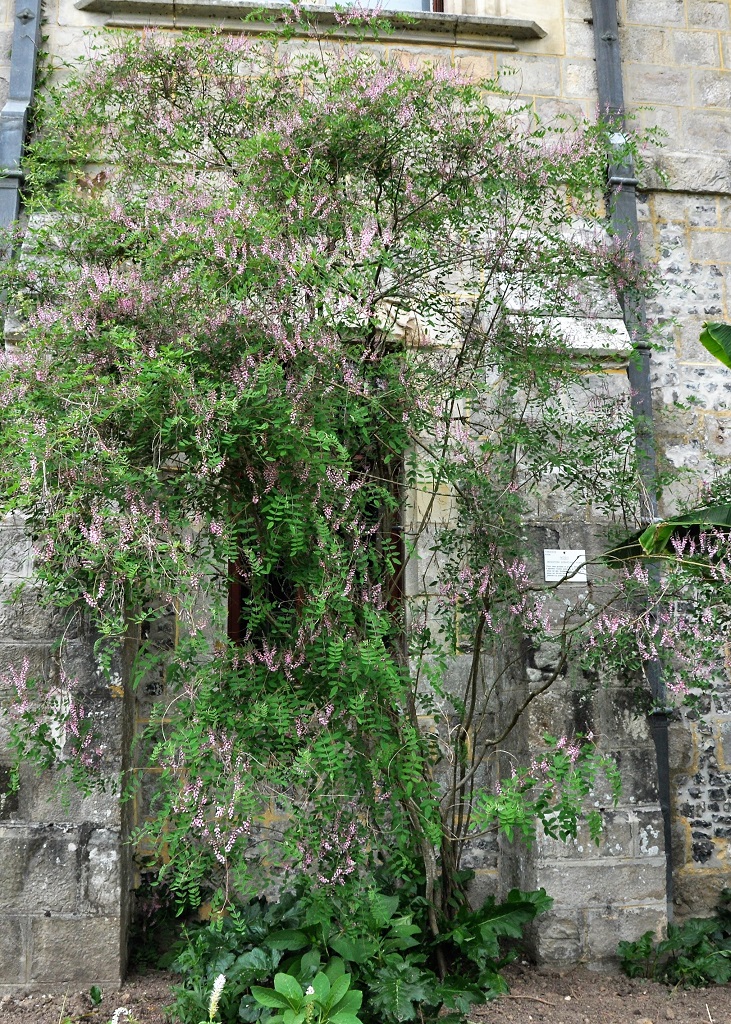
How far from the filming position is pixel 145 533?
3.48 m

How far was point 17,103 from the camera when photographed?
5.51 m

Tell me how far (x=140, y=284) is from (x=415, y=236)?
1.15m

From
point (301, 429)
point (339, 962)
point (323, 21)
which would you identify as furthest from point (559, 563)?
point (323, 21)

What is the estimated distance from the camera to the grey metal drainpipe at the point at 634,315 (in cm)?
538

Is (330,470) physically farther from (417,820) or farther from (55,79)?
(55,79)

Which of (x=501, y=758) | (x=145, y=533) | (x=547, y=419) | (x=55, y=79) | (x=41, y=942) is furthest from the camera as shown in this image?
(x=55, y=79)

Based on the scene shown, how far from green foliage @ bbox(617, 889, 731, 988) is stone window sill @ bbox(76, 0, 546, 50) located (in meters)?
5.01

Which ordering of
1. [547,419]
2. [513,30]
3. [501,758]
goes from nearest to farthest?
[547,419] → [501,758] → [513,30]

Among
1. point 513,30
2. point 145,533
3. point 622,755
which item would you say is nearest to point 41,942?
point 145,533

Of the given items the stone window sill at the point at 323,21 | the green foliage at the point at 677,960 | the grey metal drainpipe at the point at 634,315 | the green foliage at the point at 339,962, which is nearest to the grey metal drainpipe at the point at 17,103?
the stone window sill at the point at 323,21

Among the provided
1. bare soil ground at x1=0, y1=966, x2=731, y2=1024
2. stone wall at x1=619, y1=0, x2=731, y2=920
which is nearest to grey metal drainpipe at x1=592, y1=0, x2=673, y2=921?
stone wall at x1=619, y1=0, x2=731, y2=920

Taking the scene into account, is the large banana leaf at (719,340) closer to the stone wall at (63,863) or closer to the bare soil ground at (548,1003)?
the bare soil ground at (548,1003)

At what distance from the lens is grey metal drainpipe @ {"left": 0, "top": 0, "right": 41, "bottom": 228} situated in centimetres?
532

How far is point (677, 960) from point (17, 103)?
5.72 m
